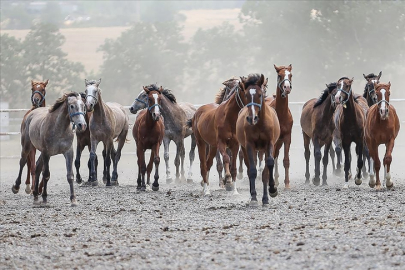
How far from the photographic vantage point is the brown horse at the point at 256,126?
1090 centimetres

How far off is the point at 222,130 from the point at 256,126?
1984mm

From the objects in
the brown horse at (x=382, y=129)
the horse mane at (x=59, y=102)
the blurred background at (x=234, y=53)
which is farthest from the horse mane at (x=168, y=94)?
the blurred background at (x=234, y=53)

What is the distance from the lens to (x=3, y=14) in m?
70.1

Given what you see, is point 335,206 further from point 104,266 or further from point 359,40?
point 359,40

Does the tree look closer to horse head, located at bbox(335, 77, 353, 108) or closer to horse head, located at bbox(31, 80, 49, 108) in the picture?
horse head, located at bbox(31, 80, 49, 108)

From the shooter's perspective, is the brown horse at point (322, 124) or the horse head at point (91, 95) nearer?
the horse head at point (91, 95)

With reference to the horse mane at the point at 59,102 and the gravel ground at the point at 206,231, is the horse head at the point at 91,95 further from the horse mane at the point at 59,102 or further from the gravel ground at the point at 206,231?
the horse mane at the point at 59,102

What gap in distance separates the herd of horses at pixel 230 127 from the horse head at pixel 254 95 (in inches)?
0.5

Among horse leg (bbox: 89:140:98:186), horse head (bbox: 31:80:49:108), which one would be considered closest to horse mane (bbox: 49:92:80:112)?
horse head (bbox: 31:80:49:108)

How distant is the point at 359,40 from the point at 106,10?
125ft

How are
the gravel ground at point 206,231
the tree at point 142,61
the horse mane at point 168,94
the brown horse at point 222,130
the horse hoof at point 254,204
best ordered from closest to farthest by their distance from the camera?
the gravel ground at point 206,231 < the horse hoof at point 254,204 < the brown horse at point 222,130 < the horse mane at point 168,94 < the tree at point 142,61

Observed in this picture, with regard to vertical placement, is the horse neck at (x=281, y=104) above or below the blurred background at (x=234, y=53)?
below

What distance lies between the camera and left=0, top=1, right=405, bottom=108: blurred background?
156ft

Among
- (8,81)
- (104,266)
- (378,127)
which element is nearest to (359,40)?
(8,81)
